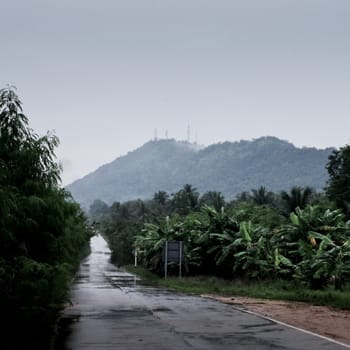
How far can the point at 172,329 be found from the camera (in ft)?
43.4

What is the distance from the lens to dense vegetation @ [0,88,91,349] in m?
10.4

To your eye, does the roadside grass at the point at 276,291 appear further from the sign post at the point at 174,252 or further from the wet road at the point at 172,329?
the wet road at the point at 172,329

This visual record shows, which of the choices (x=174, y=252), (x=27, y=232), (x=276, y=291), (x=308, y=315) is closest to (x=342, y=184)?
(x=174, y=252)

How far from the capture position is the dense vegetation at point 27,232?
34.0ft

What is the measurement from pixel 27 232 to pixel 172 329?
14.1 ft

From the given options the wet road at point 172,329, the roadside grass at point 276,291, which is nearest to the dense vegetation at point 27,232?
the wet road at point 172,329

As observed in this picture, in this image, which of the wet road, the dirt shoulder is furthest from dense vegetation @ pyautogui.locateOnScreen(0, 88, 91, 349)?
the dirt shoulder

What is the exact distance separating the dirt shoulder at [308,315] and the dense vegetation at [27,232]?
6201 mm

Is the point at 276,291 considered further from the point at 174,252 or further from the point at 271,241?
the point at 174,252

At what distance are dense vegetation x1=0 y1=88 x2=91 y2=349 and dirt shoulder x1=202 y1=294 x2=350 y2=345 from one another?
244 inches

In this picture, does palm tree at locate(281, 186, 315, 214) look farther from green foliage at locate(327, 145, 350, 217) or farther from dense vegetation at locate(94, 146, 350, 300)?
green foliage at locate(327, 145, 350, 217)

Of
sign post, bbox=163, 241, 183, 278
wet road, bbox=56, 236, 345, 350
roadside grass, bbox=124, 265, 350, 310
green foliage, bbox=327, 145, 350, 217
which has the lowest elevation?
wet road, bbox=56, 236, 345, 350

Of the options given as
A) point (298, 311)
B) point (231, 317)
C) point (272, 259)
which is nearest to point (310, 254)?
point (272, 259)

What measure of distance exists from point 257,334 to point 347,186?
125 feet
